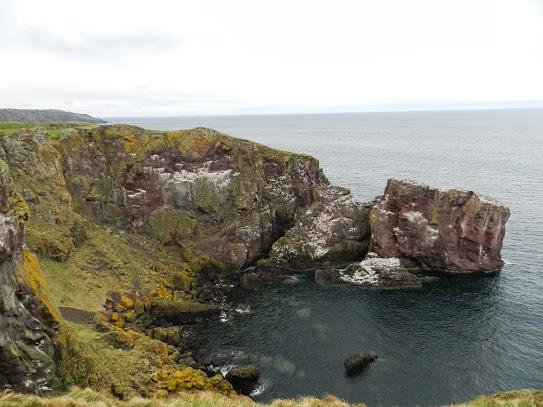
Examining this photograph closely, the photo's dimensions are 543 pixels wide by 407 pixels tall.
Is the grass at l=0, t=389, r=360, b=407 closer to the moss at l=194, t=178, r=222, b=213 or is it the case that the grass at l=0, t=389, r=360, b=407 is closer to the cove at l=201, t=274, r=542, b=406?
the cove at l=201, t=274, r=542, b=406

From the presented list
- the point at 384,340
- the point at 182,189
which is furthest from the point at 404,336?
the point at 182,189

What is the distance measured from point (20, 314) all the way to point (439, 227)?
211 feet

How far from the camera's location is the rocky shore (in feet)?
201

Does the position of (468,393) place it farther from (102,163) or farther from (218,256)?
(102,163)

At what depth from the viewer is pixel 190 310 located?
61.1 meters

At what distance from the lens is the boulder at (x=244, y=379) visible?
46.4 meters

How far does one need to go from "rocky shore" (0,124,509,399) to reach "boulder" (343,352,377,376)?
1553 centimetres

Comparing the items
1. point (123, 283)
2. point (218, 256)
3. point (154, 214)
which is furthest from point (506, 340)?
point (154, 214)

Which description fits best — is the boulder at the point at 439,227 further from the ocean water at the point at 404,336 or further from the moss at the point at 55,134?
the moss at the point at 55,134

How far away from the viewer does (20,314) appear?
3250 cm

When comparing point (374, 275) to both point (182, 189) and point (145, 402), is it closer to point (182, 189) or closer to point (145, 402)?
point (182, 189)

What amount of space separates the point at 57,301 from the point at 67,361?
22.7 m

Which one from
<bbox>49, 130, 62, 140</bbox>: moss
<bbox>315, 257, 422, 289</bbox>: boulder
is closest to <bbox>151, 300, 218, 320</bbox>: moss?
<bbox>315, 257, 422, 289</bbox>: boulder

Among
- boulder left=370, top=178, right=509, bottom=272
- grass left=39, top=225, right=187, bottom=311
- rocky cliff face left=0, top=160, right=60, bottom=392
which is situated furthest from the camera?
boulder left=370, top=178, right=509, bottom=272
